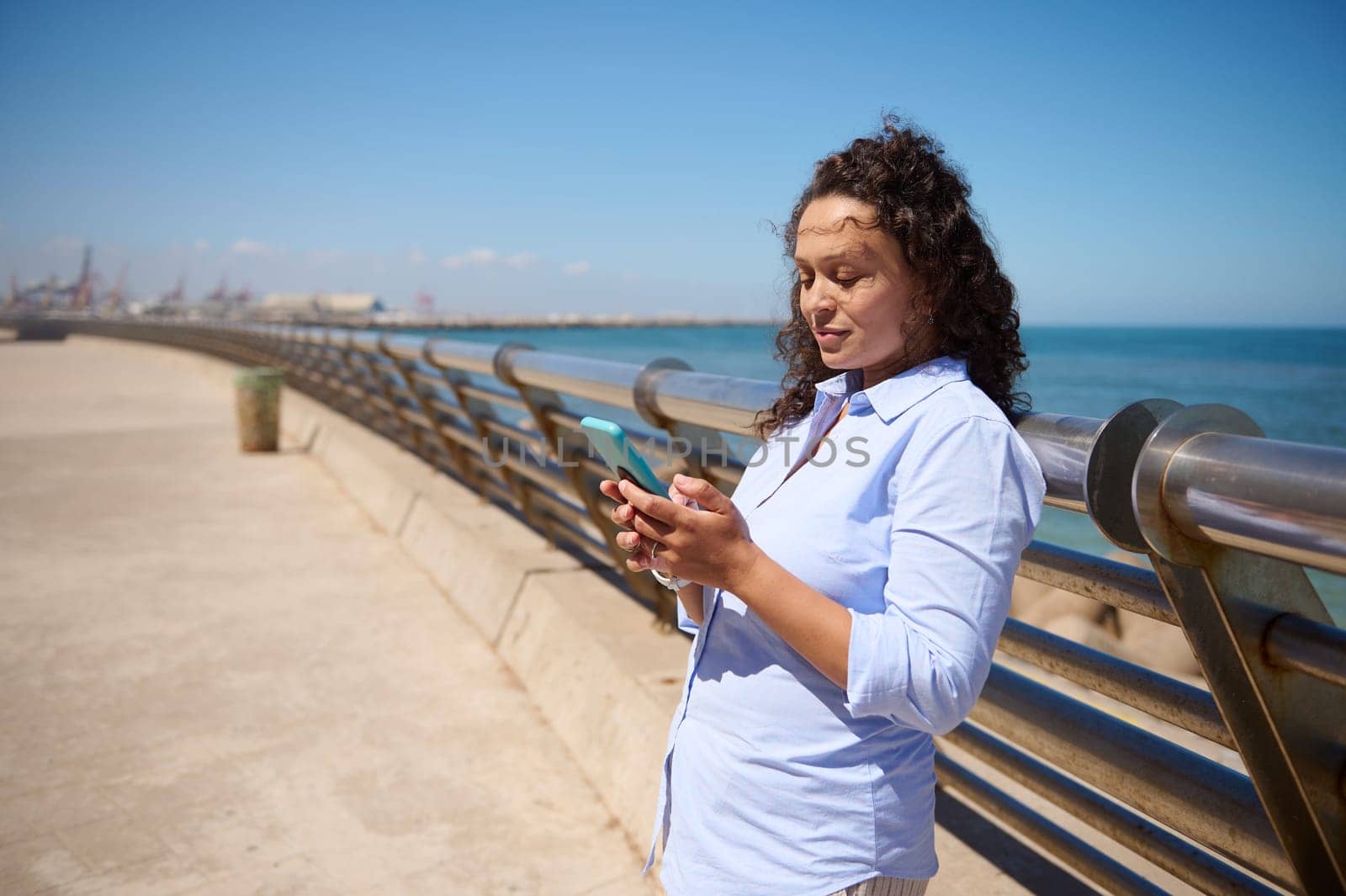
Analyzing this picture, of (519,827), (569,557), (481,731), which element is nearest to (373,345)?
(569,557)

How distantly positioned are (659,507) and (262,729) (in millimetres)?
3059

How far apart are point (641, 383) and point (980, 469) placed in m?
1.97

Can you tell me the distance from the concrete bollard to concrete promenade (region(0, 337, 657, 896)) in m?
2.83

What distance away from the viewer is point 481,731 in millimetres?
3750

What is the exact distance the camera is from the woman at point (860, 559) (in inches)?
49.1

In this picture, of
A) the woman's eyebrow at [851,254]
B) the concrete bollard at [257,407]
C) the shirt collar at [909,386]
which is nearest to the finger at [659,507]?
the shirt collar at [909,386]

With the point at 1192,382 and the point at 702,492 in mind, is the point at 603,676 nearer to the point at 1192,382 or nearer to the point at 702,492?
the point at 702,492

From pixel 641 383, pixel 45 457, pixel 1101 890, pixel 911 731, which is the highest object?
pixel 641 383

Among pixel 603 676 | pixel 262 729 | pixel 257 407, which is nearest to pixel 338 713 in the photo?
pixel 262 729

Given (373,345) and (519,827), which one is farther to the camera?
(373,345)

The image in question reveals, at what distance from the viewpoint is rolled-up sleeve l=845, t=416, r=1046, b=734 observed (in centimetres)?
123

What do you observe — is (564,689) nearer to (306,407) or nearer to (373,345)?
(373,345)

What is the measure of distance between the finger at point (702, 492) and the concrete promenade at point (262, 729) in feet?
6.00

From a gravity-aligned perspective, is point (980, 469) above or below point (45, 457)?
above
